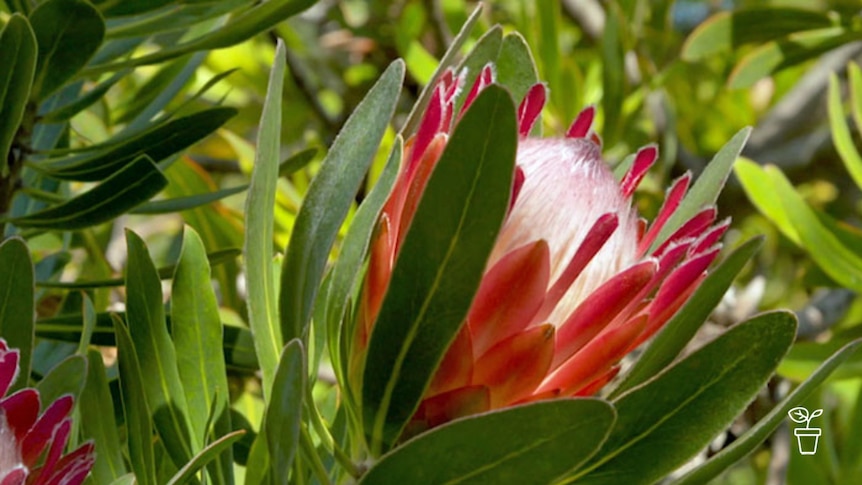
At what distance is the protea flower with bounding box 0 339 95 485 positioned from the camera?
584mm

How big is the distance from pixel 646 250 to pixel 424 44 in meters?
1.93

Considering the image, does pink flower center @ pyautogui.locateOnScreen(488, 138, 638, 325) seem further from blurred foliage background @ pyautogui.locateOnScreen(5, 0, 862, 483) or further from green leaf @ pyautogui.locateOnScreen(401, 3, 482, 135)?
blurred foliage background @ pyautogui.locateOnScreen(5, 0, 862, 483)

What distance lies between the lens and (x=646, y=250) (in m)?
0.68

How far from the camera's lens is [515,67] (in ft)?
2.55

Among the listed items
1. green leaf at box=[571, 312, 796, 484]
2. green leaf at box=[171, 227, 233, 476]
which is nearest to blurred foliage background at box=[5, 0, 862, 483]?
green leaf at box=[171, 227, 233, 476]

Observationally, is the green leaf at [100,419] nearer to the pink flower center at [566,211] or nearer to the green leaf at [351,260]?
the green leaf at [351,260]

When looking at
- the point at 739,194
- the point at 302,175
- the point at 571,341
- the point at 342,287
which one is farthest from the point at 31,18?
the point at 739,194

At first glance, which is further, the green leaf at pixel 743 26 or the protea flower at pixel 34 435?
the green leaf at pixel 743 26

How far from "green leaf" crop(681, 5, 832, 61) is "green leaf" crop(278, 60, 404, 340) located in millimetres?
1288

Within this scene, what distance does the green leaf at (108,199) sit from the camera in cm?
83

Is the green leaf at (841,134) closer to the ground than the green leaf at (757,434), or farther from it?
closer to the ground

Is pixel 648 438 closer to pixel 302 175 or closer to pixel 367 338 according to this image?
pixel 367 338

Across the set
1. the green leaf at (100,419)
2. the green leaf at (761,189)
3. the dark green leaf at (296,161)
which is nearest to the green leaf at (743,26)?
the green leaf at (761,189)

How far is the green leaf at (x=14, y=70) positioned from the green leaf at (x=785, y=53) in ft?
4.05
